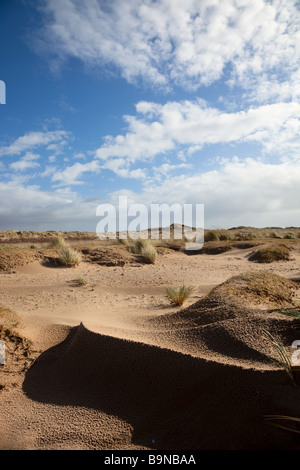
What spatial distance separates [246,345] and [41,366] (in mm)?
2265

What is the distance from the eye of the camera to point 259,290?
4.75 metres

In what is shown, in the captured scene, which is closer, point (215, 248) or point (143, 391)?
point (143, 391)

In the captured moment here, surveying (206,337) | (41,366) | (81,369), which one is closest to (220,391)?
(206,337)

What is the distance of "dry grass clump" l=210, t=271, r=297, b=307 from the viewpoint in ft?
14.6

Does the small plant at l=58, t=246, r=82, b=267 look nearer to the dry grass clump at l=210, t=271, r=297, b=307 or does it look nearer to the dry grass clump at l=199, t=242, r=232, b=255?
the dry grass clump at l=199, t=242, r=232, b=255

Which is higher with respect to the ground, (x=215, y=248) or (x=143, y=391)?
(x=215, y=248)

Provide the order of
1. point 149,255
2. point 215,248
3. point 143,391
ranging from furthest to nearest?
point 215,248 → point 149,255 → point 143,391

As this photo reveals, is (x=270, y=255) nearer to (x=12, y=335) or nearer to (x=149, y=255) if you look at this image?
(x=149, y=255)

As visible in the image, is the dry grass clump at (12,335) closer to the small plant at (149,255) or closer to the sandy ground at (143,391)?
the sandy ground at (143,391)

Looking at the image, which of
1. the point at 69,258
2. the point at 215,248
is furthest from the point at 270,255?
the point at 69,258

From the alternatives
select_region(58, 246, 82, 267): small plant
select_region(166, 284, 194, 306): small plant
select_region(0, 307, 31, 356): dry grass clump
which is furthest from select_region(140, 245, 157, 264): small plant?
select_region(0, 307, 31, 356): dry grass clump

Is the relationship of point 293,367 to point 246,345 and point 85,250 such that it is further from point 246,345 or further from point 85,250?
point 85,250

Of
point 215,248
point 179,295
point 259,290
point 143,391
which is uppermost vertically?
point 215,248
